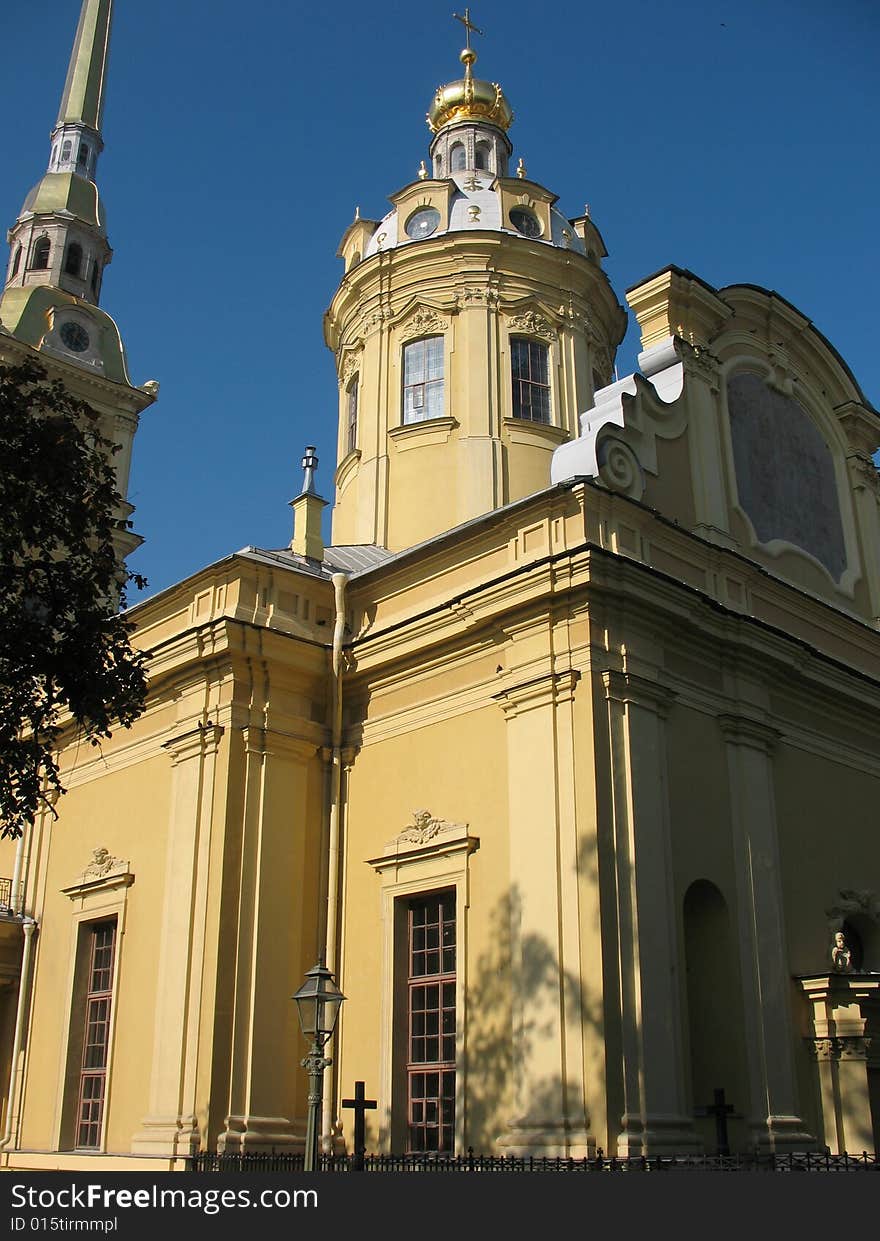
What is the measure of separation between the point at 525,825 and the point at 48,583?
17.4ft

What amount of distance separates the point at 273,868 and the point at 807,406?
10516 mm

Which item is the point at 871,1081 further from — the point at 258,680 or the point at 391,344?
the point at 391,344

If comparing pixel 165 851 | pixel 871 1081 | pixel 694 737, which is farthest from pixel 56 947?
pixel 871 1081

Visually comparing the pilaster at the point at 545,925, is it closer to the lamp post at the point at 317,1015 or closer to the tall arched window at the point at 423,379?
the lamp post at the point at 317,1015

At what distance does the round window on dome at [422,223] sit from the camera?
23328mm

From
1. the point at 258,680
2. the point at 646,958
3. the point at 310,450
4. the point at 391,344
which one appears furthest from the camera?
the point at 391,344

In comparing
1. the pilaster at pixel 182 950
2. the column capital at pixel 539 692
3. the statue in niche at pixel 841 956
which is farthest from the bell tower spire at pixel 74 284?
the statue in niche at pixel 841 956

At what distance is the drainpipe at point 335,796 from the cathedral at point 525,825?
55 mm

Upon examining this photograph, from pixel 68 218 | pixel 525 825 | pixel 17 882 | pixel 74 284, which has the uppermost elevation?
pixel 68 218

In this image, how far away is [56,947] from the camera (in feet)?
57.5

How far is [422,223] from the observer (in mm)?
23500

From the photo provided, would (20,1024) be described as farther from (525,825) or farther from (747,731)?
(747,731)

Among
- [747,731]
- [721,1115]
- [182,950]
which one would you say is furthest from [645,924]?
[182,950]

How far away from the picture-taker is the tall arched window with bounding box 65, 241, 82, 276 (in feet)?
111
